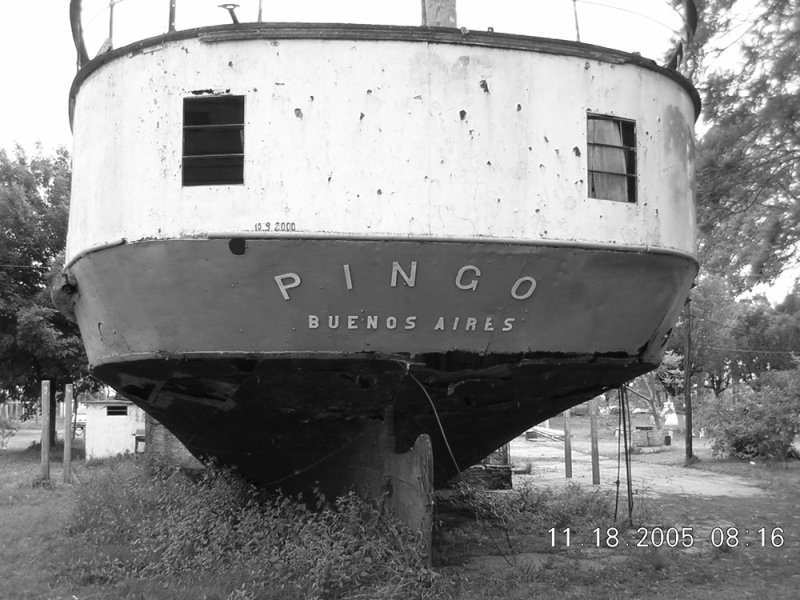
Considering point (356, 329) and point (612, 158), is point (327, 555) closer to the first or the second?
point (356, 329)

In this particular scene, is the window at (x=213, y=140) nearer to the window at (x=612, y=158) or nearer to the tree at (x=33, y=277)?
the window at (x=612, y=158)

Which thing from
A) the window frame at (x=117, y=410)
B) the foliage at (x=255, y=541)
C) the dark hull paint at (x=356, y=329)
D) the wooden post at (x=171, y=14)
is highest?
the wooden post at (x=171, y=14)

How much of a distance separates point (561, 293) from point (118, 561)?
4177 millimetres

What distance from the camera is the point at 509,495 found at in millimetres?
11375

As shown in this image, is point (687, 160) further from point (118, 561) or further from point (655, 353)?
point (118, 561)

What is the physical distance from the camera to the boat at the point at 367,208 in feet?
18.8

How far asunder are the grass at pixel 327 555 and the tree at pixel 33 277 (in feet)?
37.7

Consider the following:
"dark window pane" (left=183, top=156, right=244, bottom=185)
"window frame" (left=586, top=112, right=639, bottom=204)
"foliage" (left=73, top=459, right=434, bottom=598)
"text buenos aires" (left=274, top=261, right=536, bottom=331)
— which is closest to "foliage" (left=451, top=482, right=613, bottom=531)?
"foliage" (left=73, top=459, right=434, bottom=598)

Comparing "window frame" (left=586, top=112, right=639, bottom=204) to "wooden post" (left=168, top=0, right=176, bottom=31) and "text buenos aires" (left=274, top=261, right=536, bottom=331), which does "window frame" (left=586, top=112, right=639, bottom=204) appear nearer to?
"text buenos aires" (left=274, top=261, right=536, bottom=331)

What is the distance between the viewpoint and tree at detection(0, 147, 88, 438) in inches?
806
